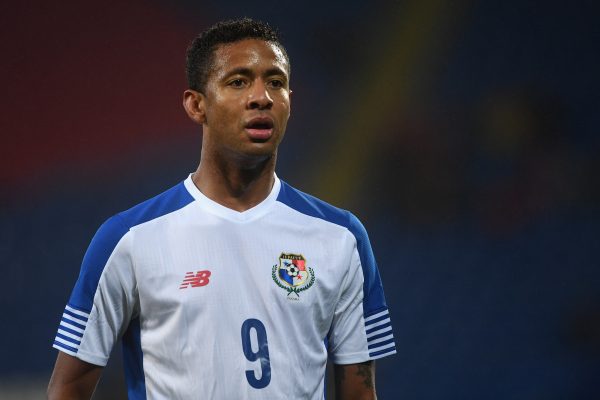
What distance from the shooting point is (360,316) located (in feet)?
6.21

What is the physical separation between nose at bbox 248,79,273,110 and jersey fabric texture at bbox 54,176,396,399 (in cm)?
23

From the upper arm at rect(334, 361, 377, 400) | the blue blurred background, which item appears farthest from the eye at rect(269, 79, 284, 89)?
the blue blurred background

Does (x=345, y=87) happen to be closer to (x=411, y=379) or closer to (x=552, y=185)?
(x=552, y=185)

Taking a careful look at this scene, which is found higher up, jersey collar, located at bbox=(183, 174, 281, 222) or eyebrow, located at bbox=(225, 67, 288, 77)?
eyebrow, located at bbox=(225, 67, 288, 77)

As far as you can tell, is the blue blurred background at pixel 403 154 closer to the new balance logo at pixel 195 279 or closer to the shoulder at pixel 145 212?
the shoulder at pixel 145 212

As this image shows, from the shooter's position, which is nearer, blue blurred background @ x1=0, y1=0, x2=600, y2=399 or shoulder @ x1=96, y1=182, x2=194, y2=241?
shoulder @ x1=96, y1=182, x2=194, y2=241

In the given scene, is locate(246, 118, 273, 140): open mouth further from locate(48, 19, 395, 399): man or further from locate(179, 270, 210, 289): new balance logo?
locate(179, 270, 210, 289): new balance logo

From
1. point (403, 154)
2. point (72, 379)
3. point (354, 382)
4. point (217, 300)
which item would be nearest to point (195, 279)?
point (217, 300)

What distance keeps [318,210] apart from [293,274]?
187mm

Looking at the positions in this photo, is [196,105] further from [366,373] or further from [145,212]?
[366,373]

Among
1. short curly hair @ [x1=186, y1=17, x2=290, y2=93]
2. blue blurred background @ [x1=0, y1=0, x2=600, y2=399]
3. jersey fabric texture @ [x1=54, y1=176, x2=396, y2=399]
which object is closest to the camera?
jersey fabric texture @ [x1=54, y1=176, x2=396, y2=399]

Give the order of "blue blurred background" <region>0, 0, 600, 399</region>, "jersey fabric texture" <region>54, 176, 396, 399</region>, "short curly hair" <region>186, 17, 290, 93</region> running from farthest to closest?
1. "blue blurred background" <region>0, 0, 600, 399</region>
2. "short curly hair" <region>186, 17, 290, 93</region>
3. "jersey fabric texture" <region>54, 176, 396, 399</region>

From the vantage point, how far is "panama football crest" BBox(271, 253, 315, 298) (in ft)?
5.86

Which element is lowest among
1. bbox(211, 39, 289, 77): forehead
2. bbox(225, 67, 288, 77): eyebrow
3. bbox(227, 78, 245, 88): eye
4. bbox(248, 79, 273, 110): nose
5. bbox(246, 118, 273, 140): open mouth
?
bbox(246, 118, 273, 140): open mouth
